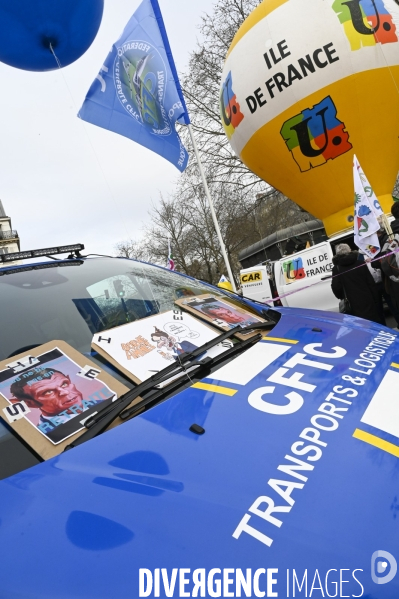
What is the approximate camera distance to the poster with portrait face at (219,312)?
2.03 m

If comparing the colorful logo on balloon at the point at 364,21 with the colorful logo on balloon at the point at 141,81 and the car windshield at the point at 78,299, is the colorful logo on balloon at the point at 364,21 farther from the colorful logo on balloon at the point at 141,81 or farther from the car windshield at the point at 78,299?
the car windshield at the point at 78,299

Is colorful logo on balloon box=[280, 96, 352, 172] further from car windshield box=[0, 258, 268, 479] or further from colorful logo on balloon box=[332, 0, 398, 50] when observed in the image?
car windshield box=[0, 258, 268, 479]

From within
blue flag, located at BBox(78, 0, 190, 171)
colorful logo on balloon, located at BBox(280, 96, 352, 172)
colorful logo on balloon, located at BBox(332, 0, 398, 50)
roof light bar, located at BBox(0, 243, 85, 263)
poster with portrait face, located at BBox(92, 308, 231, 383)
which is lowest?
poster with portrait face, located at BBox(92, 308, 231, 383)

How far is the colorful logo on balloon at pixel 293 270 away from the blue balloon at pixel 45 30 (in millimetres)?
5872

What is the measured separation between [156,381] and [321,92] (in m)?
10.1

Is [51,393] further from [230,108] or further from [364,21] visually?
[230,108]

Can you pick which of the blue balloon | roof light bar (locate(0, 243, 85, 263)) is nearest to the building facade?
the blue balloon

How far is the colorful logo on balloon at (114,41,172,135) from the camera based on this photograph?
5.61m

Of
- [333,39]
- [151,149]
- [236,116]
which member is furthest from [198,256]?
[151,149]

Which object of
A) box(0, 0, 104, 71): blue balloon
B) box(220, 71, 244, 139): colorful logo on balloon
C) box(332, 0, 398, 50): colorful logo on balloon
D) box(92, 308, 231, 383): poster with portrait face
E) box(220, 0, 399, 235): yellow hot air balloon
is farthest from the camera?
box(220, 71, 244, 139): colorful logo on balloon

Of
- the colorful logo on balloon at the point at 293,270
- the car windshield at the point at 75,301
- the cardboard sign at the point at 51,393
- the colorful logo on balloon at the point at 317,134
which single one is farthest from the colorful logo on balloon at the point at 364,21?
the cardboard sign at the point at 51,393

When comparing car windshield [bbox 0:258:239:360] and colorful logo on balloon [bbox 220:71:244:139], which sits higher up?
colorful logo on balloon [bbox 220:71:244:139]

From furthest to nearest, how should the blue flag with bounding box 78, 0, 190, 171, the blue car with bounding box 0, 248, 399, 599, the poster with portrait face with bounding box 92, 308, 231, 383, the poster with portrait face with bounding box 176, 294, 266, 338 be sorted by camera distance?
the blue flag with bounding box 78, 0, 190, 171 → the poster with portrait face with bounding box 176, 294, 266, 338 → the poster with portrait face with bounding box 92, 308, 231, 383 → the blue car with bounding box 0, 248, 399, 599

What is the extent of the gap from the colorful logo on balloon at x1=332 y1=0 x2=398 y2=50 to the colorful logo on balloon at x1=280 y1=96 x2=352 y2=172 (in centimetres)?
137
